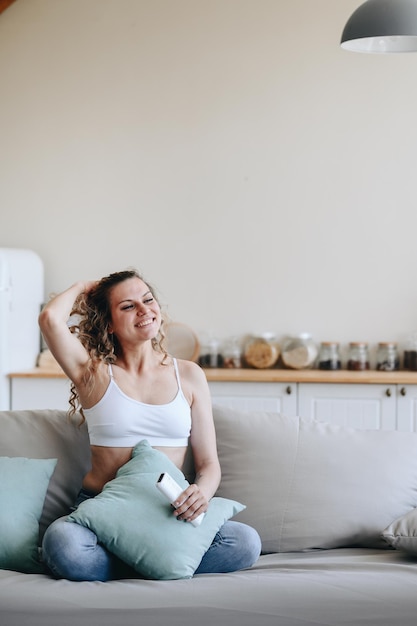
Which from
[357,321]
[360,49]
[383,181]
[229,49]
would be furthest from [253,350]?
[360,49]

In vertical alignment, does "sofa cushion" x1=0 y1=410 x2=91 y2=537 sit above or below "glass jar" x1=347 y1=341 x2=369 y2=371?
below

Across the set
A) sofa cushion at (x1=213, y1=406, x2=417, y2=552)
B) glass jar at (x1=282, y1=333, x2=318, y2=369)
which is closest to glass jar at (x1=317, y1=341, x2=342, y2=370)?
glass jar at (x1=282, y1=333, x2=318, y2=369)

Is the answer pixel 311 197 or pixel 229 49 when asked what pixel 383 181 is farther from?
pixel 229 49

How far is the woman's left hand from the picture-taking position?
8.85ft

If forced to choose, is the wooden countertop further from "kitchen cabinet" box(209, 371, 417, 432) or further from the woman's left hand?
the woman's left hand

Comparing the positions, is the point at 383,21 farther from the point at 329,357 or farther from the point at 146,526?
the point at 329,357

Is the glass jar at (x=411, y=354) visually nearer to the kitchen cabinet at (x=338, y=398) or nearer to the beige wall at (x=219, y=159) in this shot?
the beige wall at (x=219, y=159)

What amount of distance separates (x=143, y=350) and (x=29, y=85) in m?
2.91

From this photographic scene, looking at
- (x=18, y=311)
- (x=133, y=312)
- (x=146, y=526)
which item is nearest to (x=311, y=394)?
(x=18, y=311)

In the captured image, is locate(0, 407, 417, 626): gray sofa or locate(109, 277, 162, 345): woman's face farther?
locate(109, 277, 162, 345): woman's face

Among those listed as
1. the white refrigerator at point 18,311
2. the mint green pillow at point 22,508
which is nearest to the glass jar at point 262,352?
the white refrigerator at point 18,311

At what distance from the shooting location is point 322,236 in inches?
213

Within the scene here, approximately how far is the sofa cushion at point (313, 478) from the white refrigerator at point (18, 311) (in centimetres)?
207

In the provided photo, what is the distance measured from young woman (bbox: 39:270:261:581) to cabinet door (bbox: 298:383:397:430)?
6.00 feet
